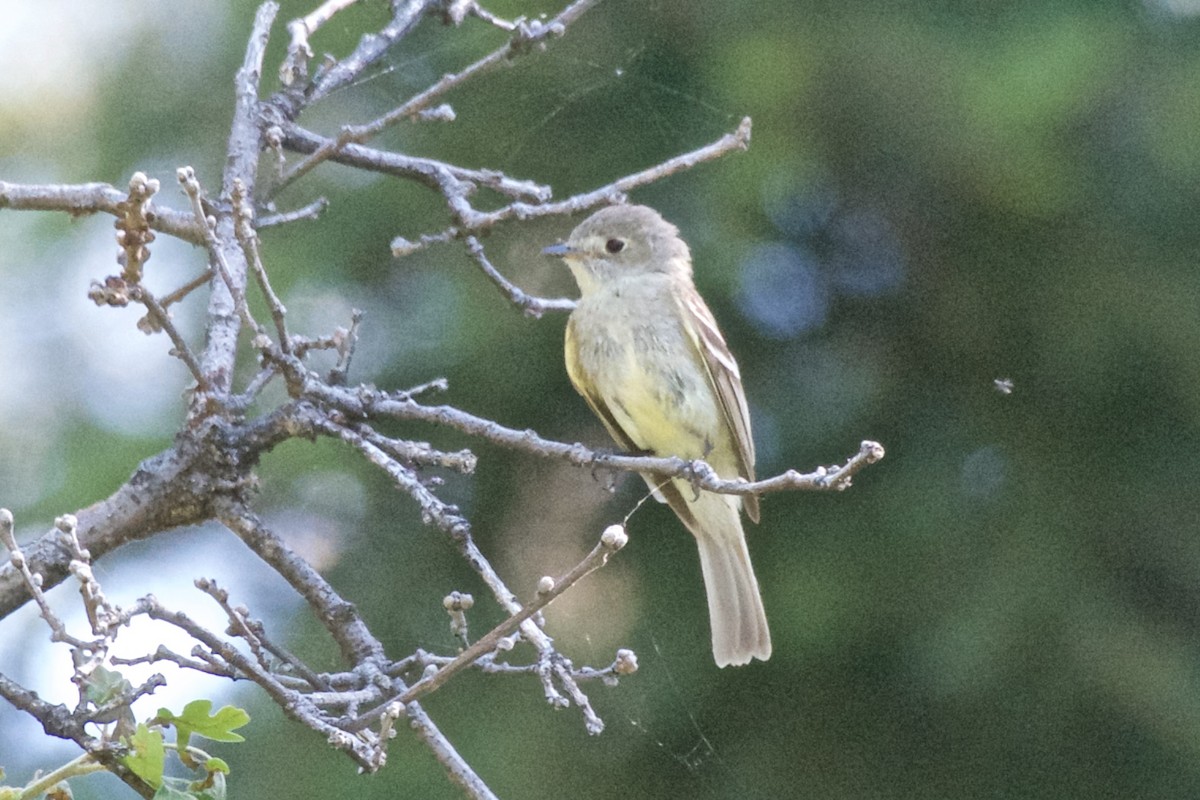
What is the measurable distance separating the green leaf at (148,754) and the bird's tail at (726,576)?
2093 mm

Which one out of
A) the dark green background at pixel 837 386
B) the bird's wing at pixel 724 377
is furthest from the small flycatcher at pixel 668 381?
the dark green background at pixel 837 386

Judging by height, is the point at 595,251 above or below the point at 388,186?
below

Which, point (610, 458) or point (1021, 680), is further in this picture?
point (1021, 680)

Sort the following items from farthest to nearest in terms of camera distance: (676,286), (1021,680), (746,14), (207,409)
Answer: (746,14)
(1021,680)
(676,286)
(207,409)

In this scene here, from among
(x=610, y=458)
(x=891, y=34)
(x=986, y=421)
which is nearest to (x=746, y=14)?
(x=891, y=34)

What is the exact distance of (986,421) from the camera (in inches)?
164

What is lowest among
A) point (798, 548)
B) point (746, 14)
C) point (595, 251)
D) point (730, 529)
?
→ point (798, 548)

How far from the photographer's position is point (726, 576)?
3727 mm

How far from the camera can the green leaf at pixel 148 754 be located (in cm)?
156

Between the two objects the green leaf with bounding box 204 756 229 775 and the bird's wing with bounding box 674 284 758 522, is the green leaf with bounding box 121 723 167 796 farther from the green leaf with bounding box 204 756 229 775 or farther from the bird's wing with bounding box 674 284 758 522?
the bird's wing with bounding box 674 284 758 522

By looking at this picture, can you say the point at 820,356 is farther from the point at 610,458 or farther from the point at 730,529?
the point at 610,458

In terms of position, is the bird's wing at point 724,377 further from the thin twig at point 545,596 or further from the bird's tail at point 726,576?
the thin twig at point 545,596

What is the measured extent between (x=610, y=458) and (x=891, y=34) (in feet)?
7.90

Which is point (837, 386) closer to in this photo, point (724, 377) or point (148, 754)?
point (724, 377)
